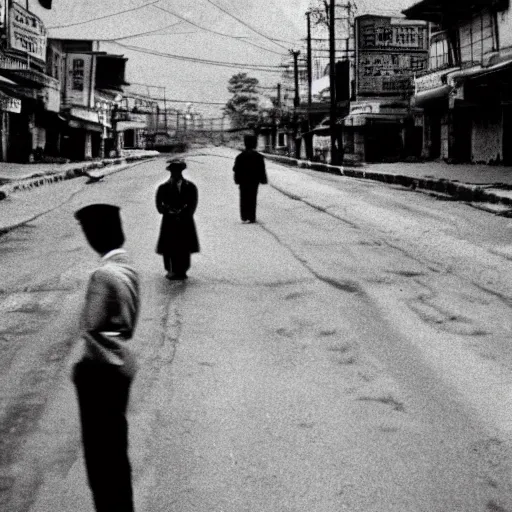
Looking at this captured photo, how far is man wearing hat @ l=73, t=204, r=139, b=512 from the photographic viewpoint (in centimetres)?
371

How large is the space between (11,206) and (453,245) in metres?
10.9

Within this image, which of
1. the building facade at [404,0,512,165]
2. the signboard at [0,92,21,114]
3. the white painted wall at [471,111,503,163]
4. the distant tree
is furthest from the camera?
the distant tree

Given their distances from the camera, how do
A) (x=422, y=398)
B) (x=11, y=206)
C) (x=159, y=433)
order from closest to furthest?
(x=159, y=433) → (x=422, y=398) → (x=11, y=206)

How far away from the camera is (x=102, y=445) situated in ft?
12.3

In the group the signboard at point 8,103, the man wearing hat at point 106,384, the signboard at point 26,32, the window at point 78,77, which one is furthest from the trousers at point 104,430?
the window at point 78,77

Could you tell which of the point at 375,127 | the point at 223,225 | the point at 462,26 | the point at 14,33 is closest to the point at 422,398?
the point at 223,225

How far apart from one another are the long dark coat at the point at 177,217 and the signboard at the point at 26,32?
2317 cm

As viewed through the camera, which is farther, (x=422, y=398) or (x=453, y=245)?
(x=453, y=245)

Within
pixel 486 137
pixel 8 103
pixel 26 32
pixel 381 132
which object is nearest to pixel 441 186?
pixel 486 137

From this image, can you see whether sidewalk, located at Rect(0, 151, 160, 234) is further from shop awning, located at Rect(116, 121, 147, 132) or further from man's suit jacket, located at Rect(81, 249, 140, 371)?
shop awning, located at Rect(116, 121, 147, 132)

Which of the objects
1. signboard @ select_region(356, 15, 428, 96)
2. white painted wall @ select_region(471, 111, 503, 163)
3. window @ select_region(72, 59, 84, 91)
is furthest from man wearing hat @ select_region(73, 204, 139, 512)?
window @ select_region(72, 59, 84, 91)

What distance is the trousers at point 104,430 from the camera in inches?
147

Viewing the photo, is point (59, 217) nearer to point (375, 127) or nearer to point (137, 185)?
point (137, 185)

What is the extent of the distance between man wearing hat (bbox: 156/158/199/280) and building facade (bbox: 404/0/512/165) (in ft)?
59.3
